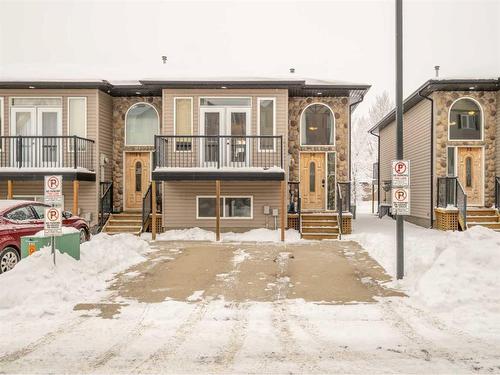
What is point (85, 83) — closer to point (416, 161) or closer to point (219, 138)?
point (219, 138)

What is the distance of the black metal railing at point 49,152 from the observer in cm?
1655

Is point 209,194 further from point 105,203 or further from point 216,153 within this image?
point 105,203

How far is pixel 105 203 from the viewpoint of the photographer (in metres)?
17.7

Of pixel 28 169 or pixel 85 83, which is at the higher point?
pixel 85 83

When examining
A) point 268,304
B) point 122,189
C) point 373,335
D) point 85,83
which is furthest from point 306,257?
point 85,83

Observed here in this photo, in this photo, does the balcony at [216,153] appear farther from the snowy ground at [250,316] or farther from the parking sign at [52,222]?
the parking sign at [52,222]

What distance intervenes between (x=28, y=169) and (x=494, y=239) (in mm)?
15414

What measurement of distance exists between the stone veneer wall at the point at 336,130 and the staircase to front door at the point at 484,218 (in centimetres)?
504

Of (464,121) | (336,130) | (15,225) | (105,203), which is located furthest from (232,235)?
(464,121)

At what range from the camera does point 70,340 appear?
18.2 feet

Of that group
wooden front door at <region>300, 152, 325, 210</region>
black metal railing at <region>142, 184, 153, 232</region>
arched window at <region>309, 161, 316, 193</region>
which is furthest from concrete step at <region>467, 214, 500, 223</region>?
black metal railing at <region>142, 184, 153, 232</region>

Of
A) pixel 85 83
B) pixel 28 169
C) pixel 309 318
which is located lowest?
pixel 309 318

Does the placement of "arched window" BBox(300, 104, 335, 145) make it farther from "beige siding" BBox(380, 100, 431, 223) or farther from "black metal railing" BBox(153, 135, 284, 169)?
"beige siding" BBox(380, 100, 431, 223)

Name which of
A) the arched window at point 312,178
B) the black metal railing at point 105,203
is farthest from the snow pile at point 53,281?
the arched window at point 312,178
